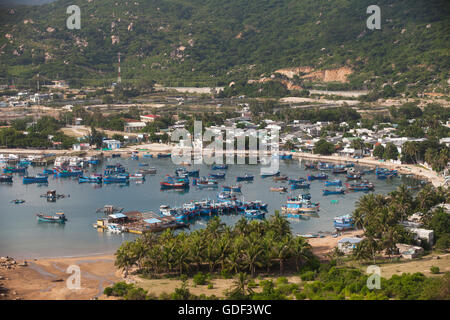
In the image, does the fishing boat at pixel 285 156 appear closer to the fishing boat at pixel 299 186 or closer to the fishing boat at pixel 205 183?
the fishing boat at pixel 299 186

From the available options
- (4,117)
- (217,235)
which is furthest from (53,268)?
(4,117)

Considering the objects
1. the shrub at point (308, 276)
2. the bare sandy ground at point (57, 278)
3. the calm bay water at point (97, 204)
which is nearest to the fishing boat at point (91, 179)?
the calm bay water at point (97, 204)

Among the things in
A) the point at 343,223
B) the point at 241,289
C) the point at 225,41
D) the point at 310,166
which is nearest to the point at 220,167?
the point at 310,166

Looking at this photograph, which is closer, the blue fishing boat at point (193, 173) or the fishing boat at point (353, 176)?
the fishing boat at point (353, 176)

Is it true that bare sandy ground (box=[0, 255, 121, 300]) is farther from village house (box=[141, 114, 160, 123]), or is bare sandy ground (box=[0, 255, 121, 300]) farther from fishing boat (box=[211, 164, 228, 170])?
village house (box=[141, 114, 160, 123])

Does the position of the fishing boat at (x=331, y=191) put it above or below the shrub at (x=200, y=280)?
above

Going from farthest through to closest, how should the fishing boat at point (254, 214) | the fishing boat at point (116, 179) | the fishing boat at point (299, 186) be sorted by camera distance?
the fishing boat at point (116, 179)
the fishing boat at point (299, 186)
the fishing boat at point (254, 214)

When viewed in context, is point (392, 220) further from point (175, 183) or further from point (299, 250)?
point (175, 183)
